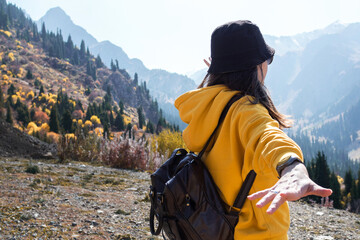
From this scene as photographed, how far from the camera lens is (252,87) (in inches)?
52.3

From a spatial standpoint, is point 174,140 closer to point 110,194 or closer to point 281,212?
point 110,194

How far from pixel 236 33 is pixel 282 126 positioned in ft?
1.68

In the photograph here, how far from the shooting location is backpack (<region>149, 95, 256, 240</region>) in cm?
120

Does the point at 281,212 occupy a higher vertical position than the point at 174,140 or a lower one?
higher

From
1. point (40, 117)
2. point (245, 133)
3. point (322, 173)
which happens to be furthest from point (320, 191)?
point (40, 117)

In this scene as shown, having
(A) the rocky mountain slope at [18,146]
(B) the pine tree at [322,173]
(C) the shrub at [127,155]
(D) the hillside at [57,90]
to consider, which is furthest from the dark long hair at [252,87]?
(B) the pine tree at [322,173]

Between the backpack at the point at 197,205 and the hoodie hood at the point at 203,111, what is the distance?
0.11 ft

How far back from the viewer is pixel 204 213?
3.95 feet

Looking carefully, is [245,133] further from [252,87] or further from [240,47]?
[240,47]

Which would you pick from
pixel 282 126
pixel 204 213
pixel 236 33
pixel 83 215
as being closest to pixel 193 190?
pixel 204 213

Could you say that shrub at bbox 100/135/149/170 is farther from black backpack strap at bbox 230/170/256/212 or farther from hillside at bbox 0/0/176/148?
hillside at bbox 0/0/176/148

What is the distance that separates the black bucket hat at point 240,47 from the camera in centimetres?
134

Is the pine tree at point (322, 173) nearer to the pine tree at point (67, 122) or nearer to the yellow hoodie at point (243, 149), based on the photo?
the pine tree at point (67, 122)

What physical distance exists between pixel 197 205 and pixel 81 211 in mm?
2964
